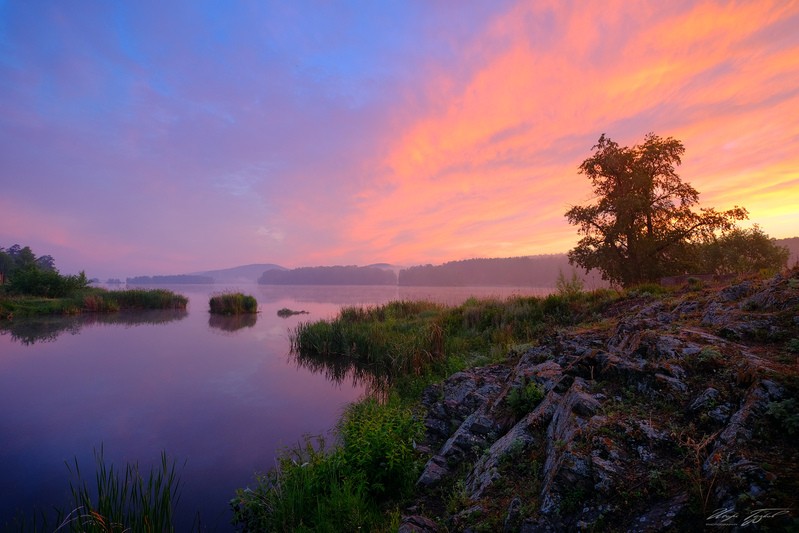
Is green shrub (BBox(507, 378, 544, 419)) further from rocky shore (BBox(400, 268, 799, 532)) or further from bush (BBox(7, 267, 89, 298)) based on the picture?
bush (BBox(7, 267, 89, 298))

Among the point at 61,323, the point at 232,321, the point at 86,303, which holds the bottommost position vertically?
the point at 232,321

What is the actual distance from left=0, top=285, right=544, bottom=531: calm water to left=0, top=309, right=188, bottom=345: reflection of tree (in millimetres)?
482

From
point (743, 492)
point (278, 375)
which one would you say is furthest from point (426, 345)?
point (743, 492)

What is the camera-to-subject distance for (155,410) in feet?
35.8

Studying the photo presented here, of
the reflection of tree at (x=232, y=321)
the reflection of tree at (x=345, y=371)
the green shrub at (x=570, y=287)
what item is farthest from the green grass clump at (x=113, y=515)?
the reflection of tree at (x=232, y=321)

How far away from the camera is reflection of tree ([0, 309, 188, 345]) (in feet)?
70.8

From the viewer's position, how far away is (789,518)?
2.14 metres

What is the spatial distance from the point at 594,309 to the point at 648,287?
8.86 feet

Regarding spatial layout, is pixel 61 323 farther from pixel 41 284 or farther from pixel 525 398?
pixel 525 398

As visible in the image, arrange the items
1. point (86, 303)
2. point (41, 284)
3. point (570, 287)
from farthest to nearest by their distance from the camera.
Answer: point (41, 284), point (86, 303), point (570, 287)

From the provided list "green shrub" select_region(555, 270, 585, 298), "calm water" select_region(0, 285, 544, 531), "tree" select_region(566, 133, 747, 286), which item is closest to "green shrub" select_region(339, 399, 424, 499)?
"calm water" select_region(0, 285, 544, 531)

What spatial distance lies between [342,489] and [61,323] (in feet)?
108

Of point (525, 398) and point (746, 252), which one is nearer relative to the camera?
point (525, 398)

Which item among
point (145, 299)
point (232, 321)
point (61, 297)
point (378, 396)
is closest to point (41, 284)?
point (61, 297)
